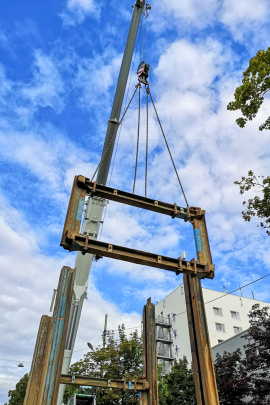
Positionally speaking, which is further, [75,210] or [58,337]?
[75,210]

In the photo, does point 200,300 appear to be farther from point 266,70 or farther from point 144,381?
point 266,70

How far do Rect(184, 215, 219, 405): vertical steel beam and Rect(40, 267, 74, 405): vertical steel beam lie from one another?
298 cm

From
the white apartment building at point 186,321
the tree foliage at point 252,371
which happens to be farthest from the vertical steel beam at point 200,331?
the white apartment building at point 186,321

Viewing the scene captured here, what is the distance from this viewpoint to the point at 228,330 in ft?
129

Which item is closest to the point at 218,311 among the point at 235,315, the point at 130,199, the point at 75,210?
the point at 235,315

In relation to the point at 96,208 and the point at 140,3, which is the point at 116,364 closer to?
the point at 96,208

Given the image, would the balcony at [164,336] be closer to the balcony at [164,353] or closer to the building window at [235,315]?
the balcony at [164,353]

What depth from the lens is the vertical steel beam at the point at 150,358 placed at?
32.9 ft

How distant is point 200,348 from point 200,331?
0.36 metres

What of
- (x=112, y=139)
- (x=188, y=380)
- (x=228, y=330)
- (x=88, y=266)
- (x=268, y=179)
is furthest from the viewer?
(x=228, y=330)

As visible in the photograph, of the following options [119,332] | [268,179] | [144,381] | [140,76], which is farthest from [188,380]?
[140,76]

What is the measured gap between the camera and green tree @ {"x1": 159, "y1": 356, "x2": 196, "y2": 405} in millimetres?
21656

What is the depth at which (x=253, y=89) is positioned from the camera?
10219 mm

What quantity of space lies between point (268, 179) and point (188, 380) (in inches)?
693
